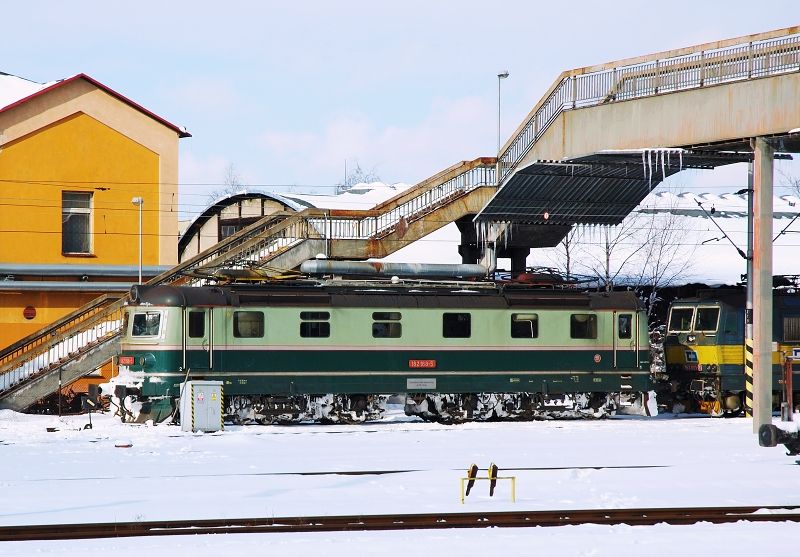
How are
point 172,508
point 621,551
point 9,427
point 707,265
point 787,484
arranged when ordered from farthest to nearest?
point 707,265
point 9,427
point 787,484
point 172,508
point 621,551

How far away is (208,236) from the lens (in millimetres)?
61531

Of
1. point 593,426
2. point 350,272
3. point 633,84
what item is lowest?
point 593,426

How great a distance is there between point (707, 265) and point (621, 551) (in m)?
44.3

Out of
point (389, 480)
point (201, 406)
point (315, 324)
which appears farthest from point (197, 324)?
point (389, 480)

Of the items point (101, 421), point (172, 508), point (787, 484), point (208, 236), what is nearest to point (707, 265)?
point (208, 236)

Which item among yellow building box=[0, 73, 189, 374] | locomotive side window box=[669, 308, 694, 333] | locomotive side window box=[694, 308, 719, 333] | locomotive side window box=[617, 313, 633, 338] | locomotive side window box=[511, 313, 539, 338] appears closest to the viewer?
locomotive side window box=[511, 313, 539, 338]

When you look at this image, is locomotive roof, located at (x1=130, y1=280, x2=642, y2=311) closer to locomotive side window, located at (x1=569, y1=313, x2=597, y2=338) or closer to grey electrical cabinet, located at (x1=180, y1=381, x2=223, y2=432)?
locomotive side window, located at (x1=569, y1=313, x2=597, y2=338)

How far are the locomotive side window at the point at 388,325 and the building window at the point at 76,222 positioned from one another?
1508 cm

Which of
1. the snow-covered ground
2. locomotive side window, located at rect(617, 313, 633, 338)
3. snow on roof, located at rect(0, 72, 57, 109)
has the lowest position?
the snow-covered ground

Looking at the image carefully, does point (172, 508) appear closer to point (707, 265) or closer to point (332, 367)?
point (332, 367)

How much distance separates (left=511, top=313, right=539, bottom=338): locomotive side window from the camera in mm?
34375

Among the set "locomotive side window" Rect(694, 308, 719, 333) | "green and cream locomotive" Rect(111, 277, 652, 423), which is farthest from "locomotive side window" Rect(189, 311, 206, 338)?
"locomotive side window" Rect(694, 308, 719, 333)

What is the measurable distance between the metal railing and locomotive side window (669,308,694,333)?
259 inches

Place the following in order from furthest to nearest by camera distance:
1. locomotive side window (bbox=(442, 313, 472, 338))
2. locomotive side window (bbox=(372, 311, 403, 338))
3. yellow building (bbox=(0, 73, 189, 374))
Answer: yellow building (bbox=(0, 73, 189, 374))
locomotive side window (bbox=(442, 313, 472, 338))
locomotive side window (bbox=(372, 311, 403, 338))
